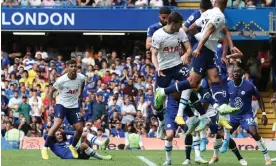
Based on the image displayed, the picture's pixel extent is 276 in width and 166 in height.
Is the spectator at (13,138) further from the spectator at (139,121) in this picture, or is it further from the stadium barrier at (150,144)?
the spectator at (139,121)

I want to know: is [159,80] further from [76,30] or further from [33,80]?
[76,30]

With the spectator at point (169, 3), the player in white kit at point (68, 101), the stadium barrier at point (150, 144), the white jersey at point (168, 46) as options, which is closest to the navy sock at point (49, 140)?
the player in white kit at point (68, 101)

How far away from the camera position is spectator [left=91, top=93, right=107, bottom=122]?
31.4 meters

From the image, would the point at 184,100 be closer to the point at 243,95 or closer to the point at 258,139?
the point at 258,139

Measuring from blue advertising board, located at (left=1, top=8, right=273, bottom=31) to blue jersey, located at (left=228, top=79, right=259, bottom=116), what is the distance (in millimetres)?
15434

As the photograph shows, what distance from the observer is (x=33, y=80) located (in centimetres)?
3316

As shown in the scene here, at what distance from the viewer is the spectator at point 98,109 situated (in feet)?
103

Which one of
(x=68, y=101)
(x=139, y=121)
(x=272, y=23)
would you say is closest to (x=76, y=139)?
(x=68, y=101)

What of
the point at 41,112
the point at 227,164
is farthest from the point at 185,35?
the point at 41,112

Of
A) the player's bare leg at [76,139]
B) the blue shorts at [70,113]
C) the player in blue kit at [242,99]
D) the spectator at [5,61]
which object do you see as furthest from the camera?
the spectator at [5,61]

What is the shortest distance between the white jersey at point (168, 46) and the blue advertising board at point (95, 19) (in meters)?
18.3

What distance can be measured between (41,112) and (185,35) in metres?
14.3

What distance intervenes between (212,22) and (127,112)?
15.2 metres

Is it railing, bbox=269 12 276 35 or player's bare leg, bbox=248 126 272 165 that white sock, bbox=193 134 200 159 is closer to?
player's bare leg, bbox=248 126 272 165
